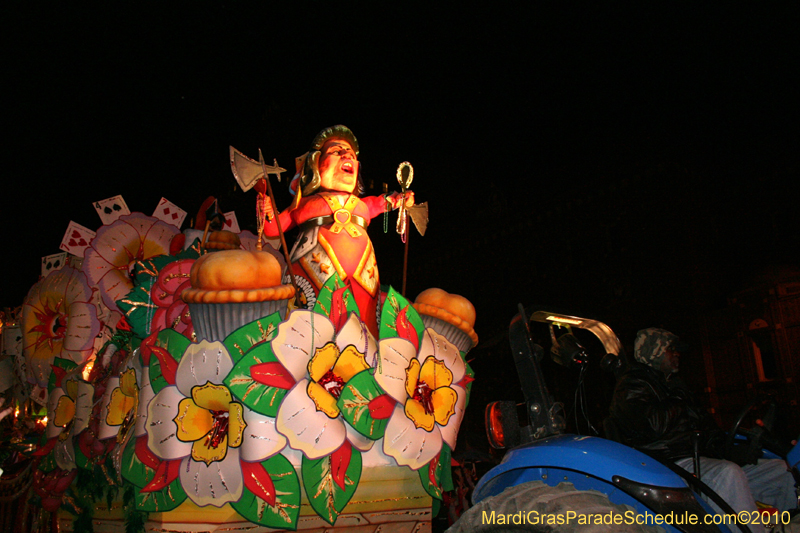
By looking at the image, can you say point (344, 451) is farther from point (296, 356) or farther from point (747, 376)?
point (747, 376)

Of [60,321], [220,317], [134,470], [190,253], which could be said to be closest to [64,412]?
[60,321]

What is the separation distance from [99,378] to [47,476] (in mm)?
788

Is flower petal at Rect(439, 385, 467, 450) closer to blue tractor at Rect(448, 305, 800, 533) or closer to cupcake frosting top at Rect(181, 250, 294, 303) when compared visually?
blue tractor at Rect(448, 305, 800, 533)

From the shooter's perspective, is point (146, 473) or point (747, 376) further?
point (747, 376)

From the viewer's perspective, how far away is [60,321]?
440cm

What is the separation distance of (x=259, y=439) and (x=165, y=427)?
1.54 ft

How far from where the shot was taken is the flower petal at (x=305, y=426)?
2447 millimetres

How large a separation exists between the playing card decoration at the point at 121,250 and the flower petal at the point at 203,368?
6.13 feet

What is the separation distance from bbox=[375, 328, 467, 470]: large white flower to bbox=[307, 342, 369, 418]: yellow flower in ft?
0.45

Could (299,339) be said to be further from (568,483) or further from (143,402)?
(568,483)

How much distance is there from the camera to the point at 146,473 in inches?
97.7

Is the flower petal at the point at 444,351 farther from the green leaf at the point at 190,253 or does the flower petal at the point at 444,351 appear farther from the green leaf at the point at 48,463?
the green leaf at the point at 48,463

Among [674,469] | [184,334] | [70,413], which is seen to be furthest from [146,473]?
[674,469]

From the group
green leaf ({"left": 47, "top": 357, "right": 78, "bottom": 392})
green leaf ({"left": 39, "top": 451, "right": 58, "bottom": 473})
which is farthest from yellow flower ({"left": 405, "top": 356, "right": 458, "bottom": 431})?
green leaf ({"left": 47, "top": 357, "right": 78, "bottom": 392})
